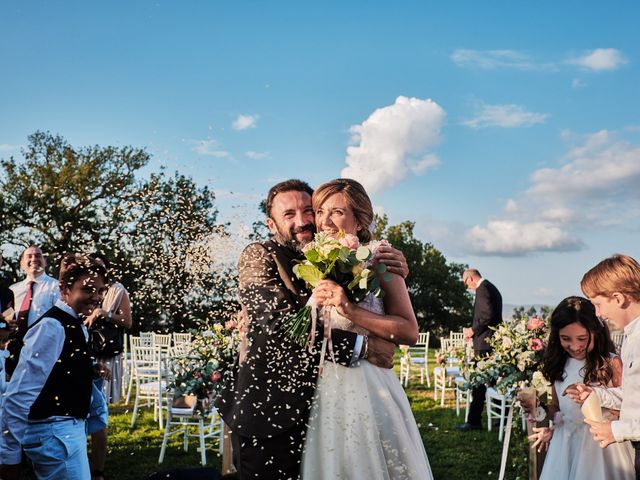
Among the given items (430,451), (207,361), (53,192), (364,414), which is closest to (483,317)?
(430,451)

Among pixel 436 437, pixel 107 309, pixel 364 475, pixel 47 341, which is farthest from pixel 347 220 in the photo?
pixel 436 437

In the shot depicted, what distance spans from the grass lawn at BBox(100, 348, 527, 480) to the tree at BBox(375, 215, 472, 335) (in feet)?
99.5

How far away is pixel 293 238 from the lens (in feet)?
10.5

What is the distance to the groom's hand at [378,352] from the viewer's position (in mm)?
2928

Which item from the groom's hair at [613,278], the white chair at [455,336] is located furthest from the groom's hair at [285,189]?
the white chair at [455,336]

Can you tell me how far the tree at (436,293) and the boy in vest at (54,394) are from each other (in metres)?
37.6

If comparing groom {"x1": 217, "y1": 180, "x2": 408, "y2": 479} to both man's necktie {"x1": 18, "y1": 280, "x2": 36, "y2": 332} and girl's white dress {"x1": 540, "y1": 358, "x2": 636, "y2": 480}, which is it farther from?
man's necktie {"x1": 18, "y1": 280, "x2": 36, "y2": 332}

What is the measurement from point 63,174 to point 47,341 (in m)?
25.2

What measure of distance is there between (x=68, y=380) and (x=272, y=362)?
1.49m

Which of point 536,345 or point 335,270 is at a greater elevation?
point 335,270

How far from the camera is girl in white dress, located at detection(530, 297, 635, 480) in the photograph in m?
4.60

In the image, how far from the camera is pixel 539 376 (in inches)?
217

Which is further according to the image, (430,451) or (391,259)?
(430,451)

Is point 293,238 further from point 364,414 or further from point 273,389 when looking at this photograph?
point 364,414
